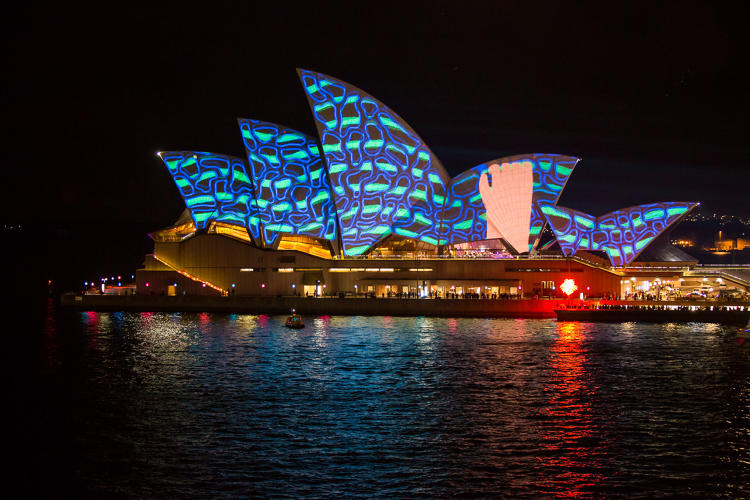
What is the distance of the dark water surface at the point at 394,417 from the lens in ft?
52.6

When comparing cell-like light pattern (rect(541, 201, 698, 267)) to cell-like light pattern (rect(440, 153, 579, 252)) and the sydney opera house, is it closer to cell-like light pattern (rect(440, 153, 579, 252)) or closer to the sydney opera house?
the sydney opera house

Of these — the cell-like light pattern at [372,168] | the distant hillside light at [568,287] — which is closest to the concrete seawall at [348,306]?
the distant hillside light at [568,287]

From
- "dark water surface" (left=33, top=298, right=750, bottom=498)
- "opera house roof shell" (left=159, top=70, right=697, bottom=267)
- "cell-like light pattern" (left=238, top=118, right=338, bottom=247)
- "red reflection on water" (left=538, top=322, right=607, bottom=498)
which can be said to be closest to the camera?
"red reflection on water" (left=538, top=322, right=607, bottom=498)

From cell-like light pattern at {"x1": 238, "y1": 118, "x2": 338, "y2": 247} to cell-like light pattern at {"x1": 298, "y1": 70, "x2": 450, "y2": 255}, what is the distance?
6.85 feet

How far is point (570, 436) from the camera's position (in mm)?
19234

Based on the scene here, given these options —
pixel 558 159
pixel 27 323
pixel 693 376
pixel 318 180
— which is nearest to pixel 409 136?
pixel 318 180

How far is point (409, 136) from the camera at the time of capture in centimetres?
5522

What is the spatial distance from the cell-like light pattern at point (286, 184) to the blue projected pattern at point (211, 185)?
1.72 m

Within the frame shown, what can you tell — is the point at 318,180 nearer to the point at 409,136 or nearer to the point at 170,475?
the point at 409,136

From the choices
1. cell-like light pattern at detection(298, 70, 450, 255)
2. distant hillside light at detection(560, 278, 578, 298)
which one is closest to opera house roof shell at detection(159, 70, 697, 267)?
cell-like light pattern at detection(298, 70, 450, 255)

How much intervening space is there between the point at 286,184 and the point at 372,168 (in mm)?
6652

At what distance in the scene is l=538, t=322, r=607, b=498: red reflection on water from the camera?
15891mm

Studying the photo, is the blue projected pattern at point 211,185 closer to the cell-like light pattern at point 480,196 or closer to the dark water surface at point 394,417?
the cell-like light pattern at point 480,196

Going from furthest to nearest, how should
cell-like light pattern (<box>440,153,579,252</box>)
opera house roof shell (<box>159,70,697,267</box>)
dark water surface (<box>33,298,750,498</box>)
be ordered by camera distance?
cell-like light pattern (<box>440,153,579,252</box>) → opera house roof shell (<box>159,70,697,267</box>) → dark water surface (<box>33,298,750,498</box>)
